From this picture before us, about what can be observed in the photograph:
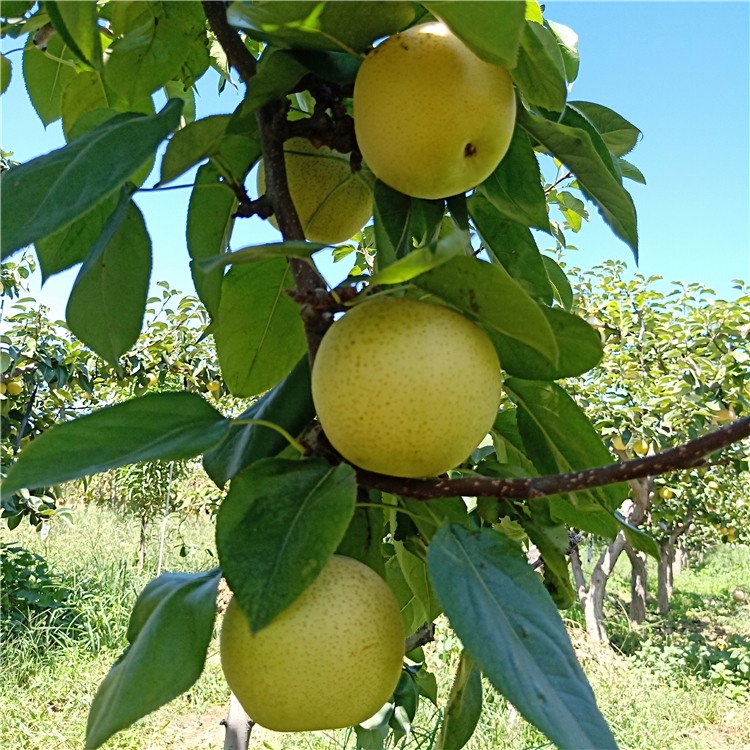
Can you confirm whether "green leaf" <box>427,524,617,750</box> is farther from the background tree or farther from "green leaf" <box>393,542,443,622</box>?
"green leaf" <box>393,542,443,622</box>

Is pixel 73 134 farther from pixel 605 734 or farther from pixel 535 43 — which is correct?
pixel 605 734

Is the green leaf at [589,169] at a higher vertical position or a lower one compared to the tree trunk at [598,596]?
higher

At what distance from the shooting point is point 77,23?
0.57 meters

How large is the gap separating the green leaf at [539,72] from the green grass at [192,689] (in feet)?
7.40

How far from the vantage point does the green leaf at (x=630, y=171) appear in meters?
0.96

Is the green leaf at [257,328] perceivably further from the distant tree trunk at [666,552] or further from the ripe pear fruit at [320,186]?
the distant tree trunk at [666,552]

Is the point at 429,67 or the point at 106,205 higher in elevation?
the point at 429,67

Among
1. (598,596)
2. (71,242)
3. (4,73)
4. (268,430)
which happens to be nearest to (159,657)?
(268,430)

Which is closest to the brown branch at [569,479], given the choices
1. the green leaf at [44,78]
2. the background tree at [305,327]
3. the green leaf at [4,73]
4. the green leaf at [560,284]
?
the background tree at [305,327]

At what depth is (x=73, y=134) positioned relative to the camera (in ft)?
2.55

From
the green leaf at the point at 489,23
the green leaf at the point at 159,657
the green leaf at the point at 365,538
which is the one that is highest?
the green leaf at the point at 489,23

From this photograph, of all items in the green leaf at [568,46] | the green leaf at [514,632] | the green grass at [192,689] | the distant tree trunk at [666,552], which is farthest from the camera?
the distant tree trunk at [666,552]

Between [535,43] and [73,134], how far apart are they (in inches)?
19.6

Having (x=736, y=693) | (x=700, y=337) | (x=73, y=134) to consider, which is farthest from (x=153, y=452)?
(x=736, y=693)
